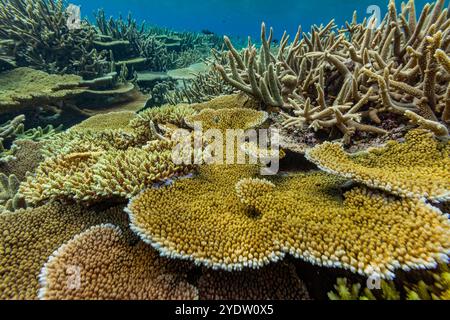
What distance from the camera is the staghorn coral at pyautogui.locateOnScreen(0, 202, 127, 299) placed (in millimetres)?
1700

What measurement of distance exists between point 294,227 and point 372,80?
1.91 meters

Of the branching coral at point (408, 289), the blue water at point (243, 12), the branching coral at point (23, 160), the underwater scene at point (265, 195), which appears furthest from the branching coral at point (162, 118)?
the blue water at point (243, 12)

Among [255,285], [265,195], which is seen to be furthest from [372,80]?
[255,285]

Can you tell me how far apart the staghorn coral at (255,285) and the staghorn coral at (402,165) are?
2.66 ft

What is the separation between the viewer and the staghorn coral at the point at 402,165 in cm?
165

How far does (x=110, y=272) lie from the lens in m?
1.68

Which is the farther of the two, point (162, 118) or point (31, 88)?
point (31, 88)

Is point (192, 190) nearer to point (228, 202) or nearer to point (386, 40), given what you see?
point (228, 202)

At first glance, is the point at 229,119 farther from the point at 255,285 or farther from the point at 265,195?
the point at 255,285

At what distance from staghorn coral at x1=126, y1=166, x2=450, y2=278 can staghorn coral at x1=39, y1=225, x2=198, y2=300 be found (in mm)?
217

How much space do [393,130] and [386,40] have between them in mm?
1074

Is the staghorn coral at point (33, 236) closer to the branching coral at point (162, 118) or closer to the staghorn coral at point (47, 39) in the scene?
the branching coral at point (162, 118)

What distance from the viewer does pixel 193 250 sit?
1611mm
